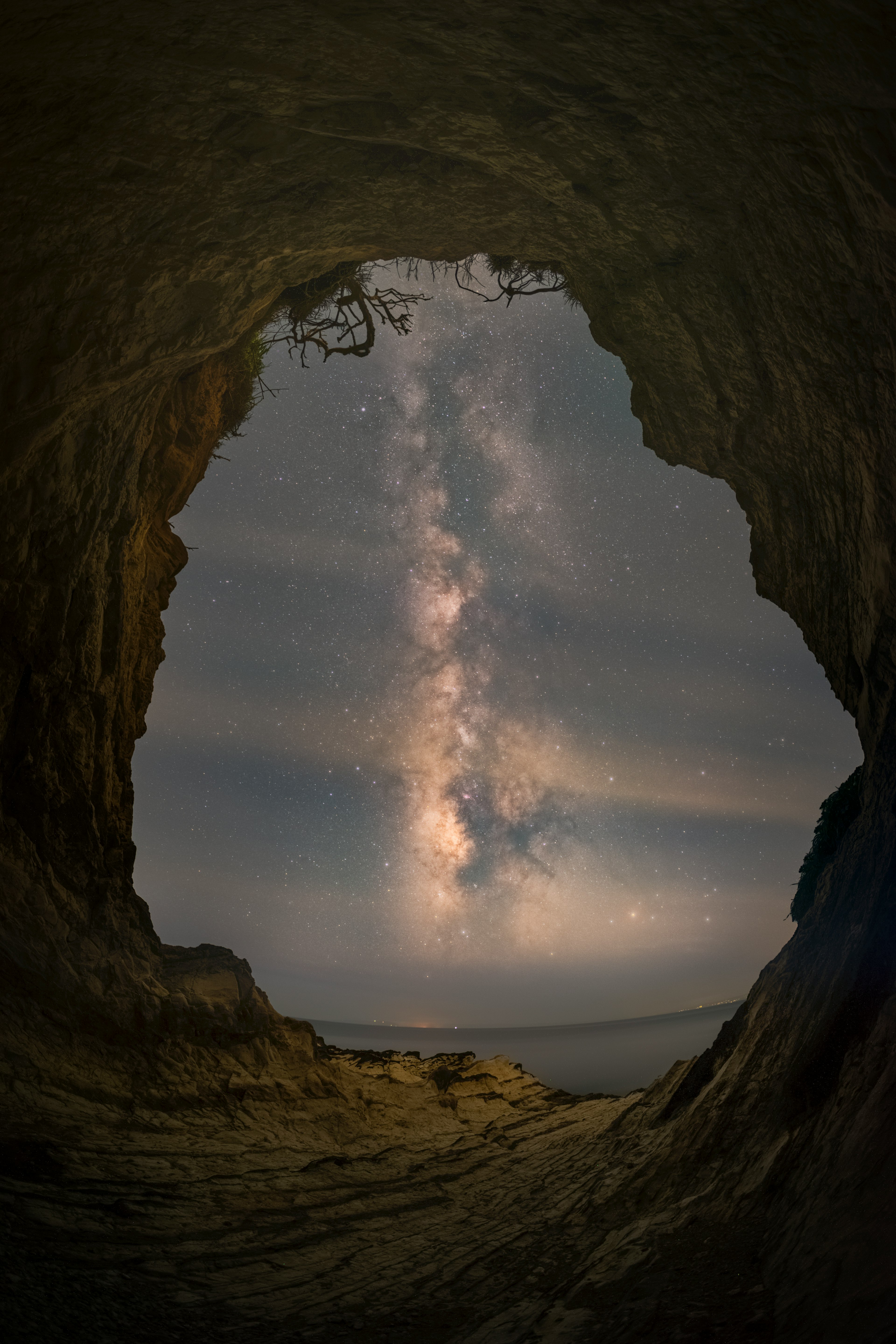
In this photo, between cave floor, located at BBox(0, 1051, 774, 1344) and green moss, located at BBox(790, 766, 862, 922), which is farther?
green moss, located at BBox(790, 766, 862, 922)

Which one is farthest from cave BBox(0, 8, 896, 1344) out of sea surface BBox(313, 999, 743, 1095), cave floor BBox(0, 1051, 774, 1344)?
sea surface BBox(313, 999, 743, 1095)

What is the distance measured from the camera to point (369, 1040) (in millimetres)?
47812

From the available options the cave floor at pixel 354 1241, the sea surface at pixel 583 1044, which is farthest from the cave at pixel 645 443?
the sea surface at pixel 583 1044

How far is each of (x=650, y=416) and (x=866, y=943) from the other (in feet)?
18.2

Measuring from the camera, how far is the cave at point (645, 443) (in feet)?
9.61

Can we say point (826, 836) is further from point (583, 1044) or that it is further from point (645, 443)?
point (583, 1044)

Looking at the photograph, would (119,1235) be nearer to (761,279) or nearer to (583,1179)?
(583,1179)

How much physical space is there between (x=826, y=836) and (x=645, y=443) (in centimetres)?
455

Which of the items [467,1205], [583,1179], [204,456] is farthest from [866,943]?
[204,456]

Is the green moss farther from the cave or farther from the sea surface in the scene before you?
the sea surface

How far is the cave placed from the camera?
9.61 feet

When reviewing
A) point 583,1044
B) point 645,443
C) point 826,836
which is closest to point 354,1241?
point 826,836

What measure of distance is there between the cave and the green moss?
0.21 metres

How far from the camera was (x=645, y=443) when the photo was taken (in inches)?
300
